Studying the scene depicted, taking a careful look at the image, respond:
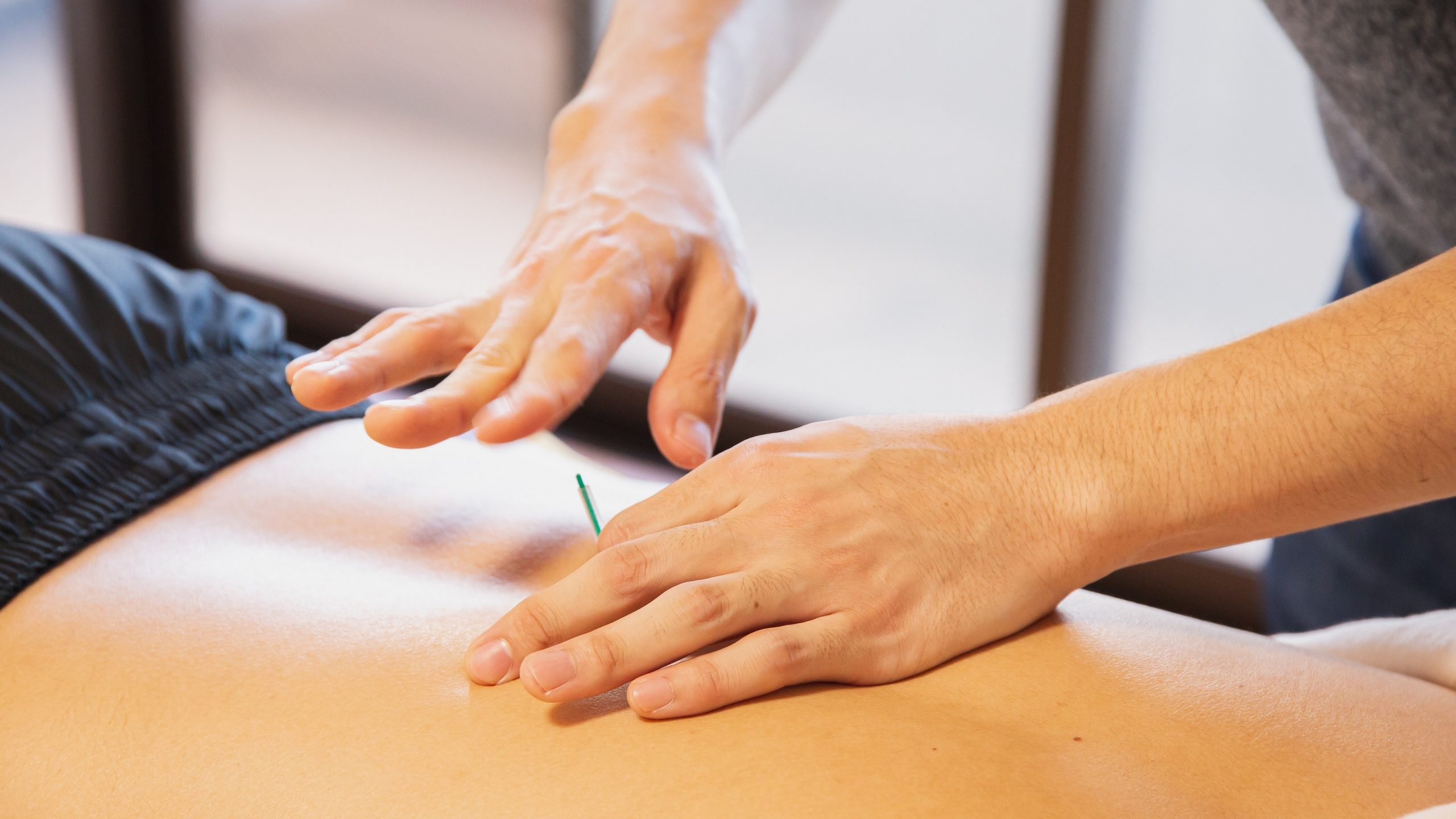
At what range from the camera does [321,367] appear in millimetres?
957

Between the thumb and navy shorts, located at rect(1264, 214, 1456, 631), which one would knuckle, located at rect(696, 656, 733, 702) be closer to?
the thumb

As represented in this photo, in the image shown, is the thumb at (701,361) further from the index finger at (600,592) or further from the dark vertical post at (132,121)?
the dark vertical post at (132,121)

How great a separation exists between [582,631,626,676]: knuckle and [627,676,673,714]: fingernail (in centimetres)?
2

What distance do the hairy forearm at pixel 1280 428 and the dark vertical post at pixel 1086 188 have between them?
1353 millimetres

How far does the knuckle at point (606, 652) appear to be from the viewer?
0.79m

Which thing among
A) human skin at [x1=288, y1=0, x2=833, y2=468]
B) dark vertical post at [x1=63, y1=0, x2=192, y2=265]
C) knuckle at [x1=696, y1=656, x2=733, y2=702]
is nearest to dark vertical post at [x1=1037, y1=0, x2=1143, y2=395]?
human skin at [x1=288, y1=0, x2=833, y2=468]

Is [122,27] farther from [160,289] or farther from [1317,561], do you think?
[1317,561]

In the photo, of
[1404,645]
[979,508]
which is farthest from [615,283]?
[1404,645]

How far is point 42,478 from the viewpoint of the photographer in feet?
3.25

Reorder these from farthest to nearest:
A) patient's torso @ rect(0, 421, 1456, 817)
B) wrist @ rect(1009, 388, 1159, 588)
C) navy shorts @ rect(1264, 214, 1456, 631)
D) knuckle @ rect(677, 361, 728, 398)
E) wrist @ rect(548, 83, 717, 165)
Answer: navy shorts @ rect(1264, 214, 1456, 631)
wrist @ rect(548, 83, 717, 165)
knuckle @ rect(677, 361, 728, 398)
wrist @ rect(1009, 388, 1159, 588)
patient's torso @ rect(0, 421, 1456, 817)

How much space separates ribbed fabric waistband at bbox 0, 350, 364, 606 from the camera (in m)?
0.97

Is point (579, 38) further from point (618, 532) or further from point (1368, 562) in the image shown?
point (618, 532)

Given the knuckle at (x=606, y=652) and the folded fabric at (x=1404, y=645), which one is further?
the folded fabric at (x=1404, y=645)

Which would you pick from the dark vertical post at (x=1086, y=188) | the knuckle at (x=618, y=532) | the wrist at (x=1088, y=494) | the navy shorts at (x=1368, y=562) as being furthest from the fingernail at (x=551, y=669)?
the dark vertical post at (x=1086, y=188)
